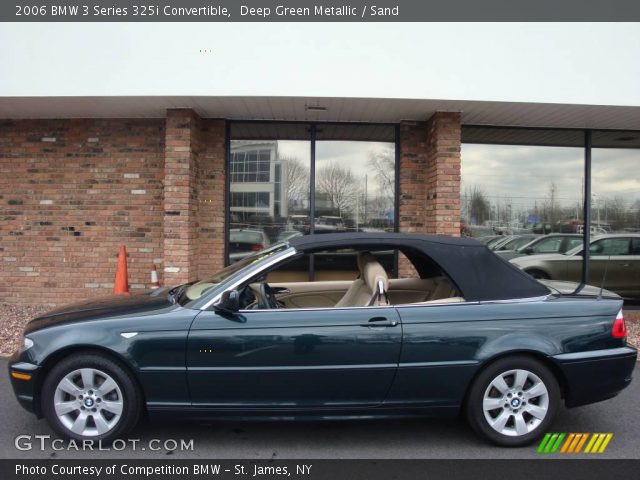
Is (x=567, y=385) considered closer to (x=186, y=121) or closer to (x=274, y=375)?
(x=274, y=375)

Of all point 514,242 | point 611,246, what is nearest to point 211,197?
point 514,242

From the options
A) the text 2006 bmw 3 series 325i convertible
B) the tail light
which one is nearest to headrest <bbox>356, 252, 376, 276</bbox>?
the text 2006 bmw 3 series 325i convertible

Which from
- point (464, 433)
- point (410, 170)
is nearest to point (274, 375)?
point (464, 433)

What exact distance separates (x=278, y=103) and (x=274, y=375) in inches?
180

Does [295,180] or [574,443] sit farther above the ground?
[295,180]

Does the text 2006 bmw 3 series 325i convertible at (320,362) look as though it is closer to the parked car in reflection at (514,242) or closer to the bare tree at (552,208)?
the parked car in reflection at (514,242)

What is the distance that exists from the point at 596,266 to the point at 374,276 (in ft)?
20.1

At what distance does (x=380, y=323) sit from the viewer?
140 inches

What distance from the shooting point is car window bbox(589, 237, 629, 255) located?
8.47 m

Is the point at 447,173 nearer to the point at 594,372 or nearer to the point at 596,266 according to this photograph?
the point at 596,266
